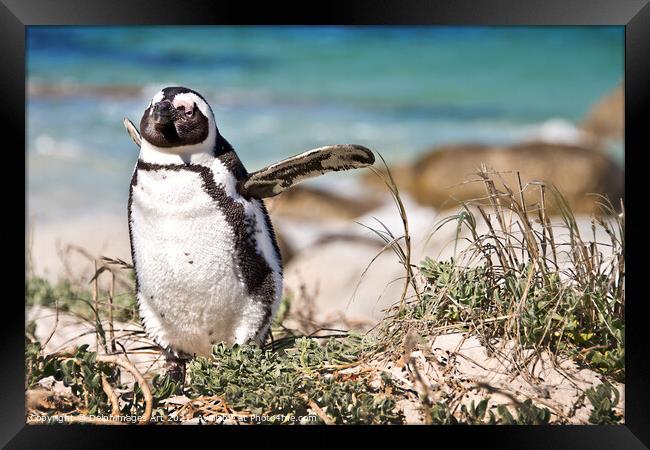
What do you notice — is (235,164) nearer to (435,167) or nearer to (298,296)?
(298,296)

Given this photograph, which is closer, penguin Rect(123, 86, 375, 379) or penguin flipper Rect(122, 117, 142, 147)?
penguin Rect(123, 86, 375, 379)

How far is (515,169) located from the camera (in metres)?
3.44

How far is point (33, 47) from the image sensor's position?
2.48 meters

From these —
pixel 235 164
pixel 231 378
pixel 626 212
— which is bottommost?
pixel 231 378

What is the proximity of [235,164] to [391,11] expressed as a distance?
0.72 metres

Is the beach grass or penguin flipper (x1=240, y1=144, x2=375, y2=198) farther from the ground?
penguin flipper (x1=240, y1=144, x2=375, y2=198)

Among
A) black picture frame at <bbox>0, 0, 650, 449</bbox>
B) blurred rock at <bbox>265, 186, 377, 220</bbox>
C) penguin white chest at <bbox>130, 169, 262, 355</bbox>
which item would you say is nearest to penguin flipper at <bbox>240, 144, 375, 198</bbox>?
penguin white chest at <bbox>130, 169, 262, 355</bbox>

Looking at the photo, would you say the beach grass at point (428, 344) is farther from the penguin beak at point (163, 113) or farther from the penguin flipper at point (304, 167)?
the penguin beak at point (163, 113)

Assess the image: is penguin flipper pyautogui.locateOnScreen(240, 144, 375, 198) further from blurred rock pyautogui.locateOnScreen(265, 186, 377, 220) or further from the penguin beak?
blurred rock pyautogui.locateOnScreen(265, 186, 377, 220)

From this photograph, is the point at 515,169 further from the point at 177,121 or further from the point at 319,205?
the point at 319,205

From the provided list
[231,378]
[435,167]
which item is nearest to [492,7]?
[231,378]

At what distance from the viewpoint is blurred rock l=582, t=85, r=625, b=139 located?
2.49 meters

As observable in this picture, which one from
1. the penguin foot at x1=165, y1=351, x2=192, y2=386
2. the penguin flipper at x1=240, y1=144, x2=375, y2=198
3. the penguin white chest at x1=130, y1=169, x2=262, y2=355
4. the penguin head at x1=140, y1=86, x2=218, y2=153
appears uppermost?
the penguin head at x1=140, y1=86, x2=218, y2=153

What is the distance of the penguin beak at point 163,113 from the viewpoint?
2215mm
